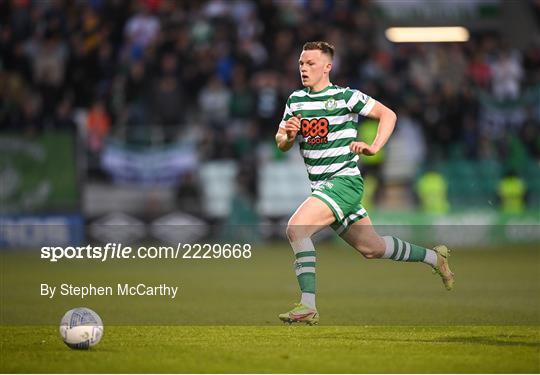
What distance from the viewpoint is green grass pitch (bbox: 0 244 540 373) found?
762 centimetres

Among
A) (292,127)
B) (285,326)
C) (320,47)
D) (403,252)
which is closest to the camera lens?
(292,127)

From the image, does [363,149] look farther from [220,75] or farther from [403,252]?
[220,75]

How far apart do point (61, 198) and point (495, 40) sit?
10.1 meters

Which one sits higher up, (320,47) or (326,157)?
(320,47)

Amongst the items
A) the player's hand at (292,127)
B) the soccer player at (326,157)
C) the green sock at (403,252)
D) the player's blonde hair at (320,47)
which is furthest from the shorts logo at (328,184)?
the player's blonde hair at (320,47)

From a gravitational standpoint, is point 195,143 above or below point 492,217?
above

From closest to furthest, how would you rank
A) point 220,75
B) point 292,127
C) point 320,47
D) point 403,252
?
point 292,127 → point 320,47 → point 403,252 → point 220,75

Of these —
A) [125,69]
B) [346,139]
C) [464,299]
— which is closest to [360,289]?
[464,299]

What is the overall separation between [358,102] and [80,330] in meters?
2.96

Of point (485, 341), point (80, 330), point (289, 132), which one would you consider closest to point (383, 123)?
point (289, 132)

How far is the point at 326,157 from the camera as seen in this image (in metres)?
9.30

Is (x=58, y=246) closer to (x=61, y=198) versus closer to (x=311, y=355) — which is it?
(x=61, y=198)

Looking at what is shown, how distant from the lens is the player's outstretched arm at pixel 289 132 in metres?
9.01

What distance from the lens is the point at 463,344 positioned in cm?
858
